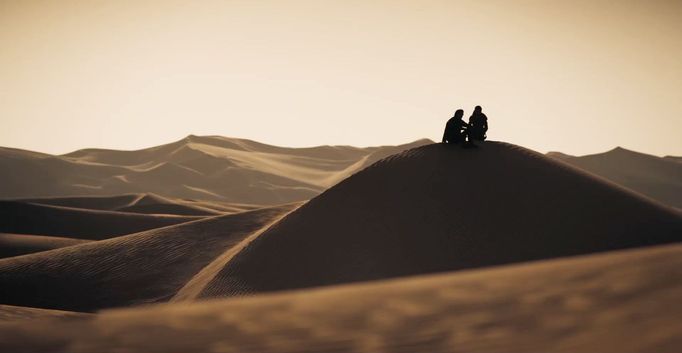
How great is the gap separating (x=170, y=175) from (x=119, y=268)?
8610cm

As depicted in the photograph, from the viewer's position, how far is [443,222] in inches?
591

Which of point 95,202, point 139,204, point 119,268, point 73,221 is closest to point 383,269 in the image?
point 119,268

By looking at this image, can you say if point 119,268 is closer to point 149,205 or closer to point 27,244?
point 27,244

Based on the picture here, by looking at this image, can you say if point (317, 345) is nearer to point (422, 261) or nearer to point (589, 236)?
point (422, 261)

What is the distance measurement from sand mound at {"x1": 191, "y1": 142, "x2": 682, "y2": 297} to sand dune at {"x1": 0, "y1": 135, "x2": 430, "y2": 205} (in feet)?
252

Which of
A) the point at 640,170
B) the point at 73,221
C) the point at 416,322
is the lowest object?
the point at 73,221

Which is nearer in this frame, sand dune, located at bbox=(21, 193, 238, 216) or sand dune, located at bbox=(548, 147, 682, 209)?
sand dune, located at bbox=(21, 193, 238, 216)

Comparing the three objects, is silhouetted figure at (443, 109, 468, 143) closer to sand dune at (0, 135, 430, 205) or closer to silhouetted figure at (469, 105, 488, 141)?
silhouetted figure at (469, 105, 488, 141)

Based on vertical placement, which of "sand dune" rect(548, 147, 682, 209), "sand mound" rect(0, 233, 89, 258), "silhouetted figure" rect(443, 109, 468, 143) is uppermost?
"sand dune" rect(548, 147, 682, 209)

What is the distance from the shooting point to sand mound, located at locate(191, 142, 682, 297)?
45.4 ft

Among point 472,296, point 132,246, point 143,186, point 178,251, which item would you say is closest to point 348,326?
point 472,296

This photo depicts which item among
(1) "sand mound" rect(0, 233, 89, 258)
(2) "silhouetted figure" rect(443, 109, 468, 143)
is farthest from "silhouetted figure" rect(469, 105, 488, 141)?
(1) "sand mound" rect(0, 233, 89, 258)

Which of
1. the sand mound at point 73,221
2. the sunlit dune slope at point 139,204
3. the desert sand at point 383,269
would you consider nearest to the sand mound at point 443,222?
the desert sand at point 383,269

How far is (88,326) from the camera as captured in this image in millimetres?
2215
